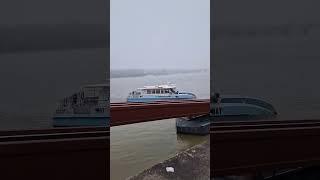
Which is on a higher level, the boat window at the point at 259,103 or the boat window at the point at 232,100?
the boat window at the point at 232,100

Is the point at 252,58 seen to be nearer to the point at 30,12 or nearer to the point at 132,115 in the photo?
the point at 132,115

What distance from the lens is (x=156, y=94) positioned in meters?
→ 1.88

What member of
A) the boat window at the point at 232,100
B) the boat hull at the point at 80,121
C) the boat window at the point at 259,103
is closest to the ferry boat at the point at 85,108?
the boat hull at the point at 80,121

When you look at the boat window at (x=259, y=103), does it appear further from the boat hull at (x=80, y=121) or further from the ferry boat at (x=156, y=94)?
the boat hull at (x=80, y=121)

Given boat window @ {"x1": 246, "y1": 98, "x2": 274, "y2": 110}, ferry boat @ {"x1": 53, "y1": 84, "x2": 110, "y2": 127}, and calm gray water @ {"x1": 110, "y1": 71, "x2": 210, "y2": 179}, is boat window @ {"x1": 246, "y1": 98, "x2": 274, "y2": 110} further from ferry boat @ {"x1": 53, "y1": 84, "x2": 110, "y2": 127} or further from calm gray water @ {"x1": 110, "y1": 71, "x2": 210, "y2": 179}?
ferry boat @ {"x1": 53, "y1": 84, "x2": 110, "y2": 127}

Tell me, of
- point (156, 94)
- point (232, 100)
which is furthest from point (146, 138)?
point (232, 100)

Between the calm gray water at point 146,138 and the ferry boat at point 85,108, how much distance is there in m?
0.06

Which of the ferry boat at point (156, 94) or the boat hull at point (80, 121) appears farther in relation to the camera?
the ferry boat at point (156, 94)

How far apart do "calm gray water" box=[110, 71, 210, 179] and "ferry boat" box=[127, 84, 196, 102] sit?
0.04 m

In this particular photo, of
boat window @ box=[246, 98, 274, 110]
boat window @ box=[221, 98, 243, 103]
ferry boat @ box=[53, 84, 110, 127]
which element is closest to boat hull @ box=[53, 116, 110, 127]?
ferry boat @ box=[53, 84, 110, 127]

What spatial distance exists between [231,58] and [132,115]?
0.63 meters

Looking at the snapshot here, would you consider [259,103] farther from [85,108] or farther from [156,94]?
[85,108]

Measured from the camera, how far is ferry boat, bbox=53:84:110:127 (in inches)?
57.3

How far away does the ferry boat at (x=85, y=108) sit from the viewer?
146 centimetres
